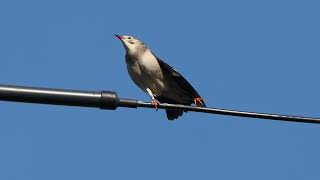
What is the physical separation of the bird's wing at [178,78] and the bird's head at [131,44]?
77cm

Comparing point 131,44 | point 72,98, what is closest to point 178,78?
point 131,44

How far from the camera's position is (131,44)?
13469 mm

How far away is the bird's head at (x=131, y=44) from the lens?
43.3 feet

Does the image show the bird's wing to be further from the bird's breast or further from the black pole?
the black pole

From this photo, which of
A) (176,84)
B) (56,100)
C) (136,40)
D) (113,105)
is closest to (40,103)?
(56,100)

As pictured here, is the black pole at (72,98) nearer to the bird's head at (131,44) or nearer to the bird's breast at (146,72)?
the bird's breast at (146,72)

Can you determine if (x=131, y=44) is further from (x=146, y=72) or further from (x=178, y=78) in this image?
(x=178, y=78)

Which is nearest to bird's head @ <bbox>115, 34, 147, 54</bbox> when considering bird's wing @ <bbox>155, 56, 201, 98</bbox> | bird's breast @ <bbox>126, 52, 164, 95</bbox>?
bird's breast @ <bbox>126, 52, 164, 95</bbox>

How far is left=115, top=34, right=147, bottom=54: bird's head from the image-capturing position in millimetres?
13191

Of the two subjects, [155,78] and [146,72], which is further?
[155,78]

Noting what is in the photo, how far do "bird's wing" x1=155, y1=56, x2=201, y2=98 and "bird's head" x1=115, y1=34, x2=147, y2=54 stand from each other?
768 mm

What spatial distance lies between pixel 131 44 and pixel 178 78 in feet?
5.89

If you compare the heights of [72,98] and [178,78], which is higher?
[178,78]

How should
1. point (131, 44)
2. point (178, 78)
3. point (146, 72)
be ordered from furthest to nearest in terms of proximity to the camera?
point (131, 44) → point (146, 72) → point (178, 78)
